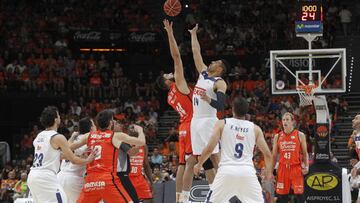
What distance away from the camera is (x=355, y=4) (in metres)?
30.5

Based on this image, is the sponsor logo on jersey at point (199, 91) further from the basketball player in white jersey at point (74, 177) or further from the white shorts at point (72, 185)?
the white shorts at point (72, 185)

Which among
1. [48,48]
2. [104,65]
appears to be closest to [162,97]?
[104,65]

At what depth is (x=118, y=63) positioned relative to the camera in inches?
1128

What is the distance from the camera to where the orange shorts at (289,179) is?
47.1 ft

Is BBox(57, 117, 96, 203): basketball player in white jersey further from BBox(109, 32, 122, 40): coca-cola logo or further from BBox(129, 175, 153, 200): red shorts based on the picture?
BBox(109, 32, 122, 40): coca-cola logo

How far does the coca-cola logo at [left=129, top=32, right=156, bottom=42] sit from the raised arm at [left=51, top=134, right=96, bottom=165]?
62.9 feet

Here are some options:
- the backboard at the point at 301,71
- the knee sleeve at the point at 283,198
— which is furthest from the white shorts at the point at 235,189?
the backboard at the point at 301,71

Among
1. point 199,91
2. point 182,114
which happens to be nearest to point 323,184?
point 182,114

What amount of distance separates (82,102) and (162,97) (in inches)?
116

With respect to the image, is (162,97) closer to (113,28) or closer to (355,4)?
(113,28)

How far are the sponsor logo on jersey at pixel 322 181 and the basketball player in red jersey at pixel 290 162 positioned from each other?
1.36 m

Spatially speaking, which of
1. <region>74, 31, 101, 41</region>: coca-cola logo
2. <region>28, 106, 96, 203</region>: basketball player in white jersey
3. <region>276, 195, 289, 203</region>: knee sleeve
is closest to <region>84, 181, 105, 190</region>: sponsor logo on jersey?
<region>28, 106, 96, 203</region>: basketball player in white jersey

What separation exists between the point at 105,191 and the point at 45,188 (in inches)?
36.5

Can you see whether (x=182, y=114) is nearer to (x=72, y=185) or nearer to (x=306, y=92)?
(x=72, y=185)
